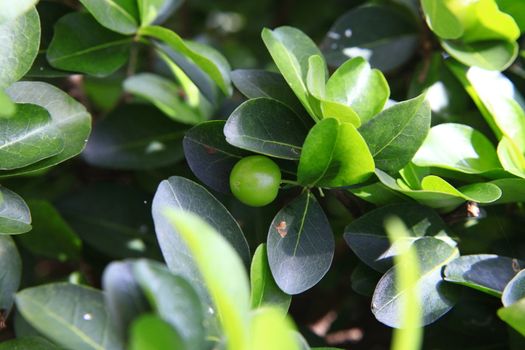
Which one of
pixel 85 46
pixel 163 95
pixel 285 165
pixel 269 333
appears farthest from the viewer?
pixel 163 95

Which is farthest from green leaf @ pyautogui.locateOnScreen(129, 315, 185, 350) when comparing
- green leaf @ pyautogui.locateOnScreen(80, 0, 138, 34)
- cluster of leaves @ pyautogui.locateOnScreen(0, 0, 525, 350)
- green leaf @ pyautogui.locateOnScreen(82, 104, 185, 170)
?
green leaf @ pyautogui.locateOnScreen(82, 104, 185, 170)

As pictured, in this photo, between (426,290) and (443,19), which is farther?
(443,19)

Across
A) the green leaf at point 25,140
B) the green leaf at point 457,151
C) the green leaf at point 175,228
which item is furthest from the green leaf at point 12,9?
the green leaf at point 457,151

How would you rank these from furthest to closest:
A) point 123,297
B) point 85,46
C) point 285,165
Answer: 1. point 85,46
2. point 285,165
3. point 123,297

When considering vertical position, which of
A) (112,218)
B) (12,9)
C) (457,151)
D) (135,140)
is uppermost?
(12,9)

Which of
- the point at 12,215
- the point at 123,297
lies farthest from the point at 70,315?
the point at 12,215

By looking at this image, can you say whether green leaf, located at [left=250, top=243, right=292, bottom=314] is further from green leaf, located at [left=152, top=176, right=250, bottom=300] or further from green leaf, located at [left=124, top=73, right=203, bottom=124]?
green leaf, located at [left=124, top=73, right=203, bottom=124]

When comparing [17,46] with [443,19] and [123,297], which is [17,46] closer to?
[123,297]

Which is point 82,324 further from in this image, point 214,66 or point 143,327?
point 214,66
